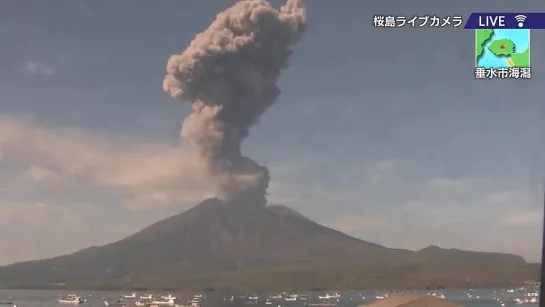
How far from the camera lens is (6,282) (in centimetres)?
10669

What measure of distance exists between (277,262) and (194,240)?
1376 cm

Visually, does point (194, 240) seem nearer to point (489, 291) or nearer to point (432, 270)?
point (432, 270)

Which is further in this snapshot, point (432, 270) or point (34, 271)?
point (34, 271)

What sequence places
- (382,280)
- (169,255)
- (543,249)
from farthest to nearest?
(169,255) → (382,280) → (543,249)

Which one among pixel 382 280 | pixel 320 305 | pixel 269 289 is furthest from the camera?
pixel 382 280

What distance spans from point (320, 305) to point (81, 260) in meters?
60.3

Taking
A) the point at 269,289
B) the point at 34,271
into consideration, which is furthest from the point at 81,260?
the point at 269,289

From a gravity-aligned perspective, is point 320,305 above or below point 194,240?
below

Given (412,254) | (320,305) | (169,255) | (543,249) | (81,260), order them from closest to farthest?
1. (543,249)
2. (320,305)
3. (169,255)
4. (81,260)
5. (412,254)

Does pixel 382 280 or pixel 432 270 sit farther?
pixel 432 270

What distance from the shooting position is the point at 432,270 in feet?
342

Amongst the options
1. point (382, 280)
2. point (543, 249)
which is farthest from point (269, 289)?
point (543, 249)

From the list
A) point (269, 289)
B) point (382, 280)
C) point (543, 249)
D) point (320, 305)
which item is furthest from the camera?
point (382, 280)

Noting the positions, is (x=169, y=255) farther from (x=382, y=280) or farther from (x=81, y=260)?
(x=382, y=280)
